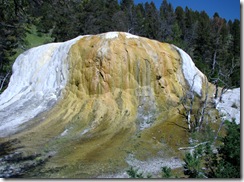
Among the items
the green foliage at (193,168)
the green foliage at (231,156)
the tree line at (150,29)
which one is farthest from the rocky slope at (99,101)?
the tree line at (150,29)

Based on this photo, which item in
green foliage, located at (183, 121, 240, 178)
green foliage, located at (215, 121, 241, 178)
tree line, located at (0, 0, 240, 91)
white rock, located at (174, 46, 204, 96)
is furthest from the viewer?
tree line, located at (0, 0, 240, 91)

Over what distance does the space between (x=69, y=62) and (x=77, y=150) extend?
18.8 feet

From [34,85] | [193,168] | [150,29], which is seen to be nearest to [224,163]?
[193,168]

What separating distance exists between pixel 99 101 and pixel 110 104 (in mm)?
469

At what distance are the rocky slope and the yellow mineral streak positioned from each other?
29mm

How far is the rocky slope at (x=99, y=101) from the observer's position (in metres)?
10.0

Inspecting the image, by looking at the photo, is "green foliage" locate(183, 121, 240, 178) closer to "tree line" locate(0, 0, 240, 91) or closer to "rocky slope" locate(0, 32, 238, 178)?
"rocky slope" locate(0, 32, 238, 178)

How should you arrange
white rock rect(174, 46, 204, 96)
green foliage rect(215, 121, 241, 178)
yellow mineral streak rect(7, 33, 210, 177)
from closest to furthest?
green foliage rect(215, 121, 241, 178)
yellow mineral streak rect(7, 33, 210, 177)
white rock rect(174, 46, 204, 96)

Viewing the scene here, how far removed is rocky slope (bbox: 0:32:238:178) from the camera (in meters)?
10.0

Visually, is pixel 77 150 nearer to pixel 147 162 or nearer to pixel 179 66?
pixel 147 162

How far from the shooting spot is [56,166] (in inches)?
336

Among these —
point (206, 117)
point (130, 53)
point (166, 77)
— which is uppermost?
point (130, 53)

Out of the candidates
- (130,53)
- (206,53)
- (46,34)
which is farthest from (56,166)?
(46,34)

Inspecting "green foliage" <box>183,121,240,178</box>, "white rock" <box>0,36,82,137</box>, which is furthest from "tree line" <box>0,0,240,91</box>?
"green foliage" <box>183,121,240,178</box>
